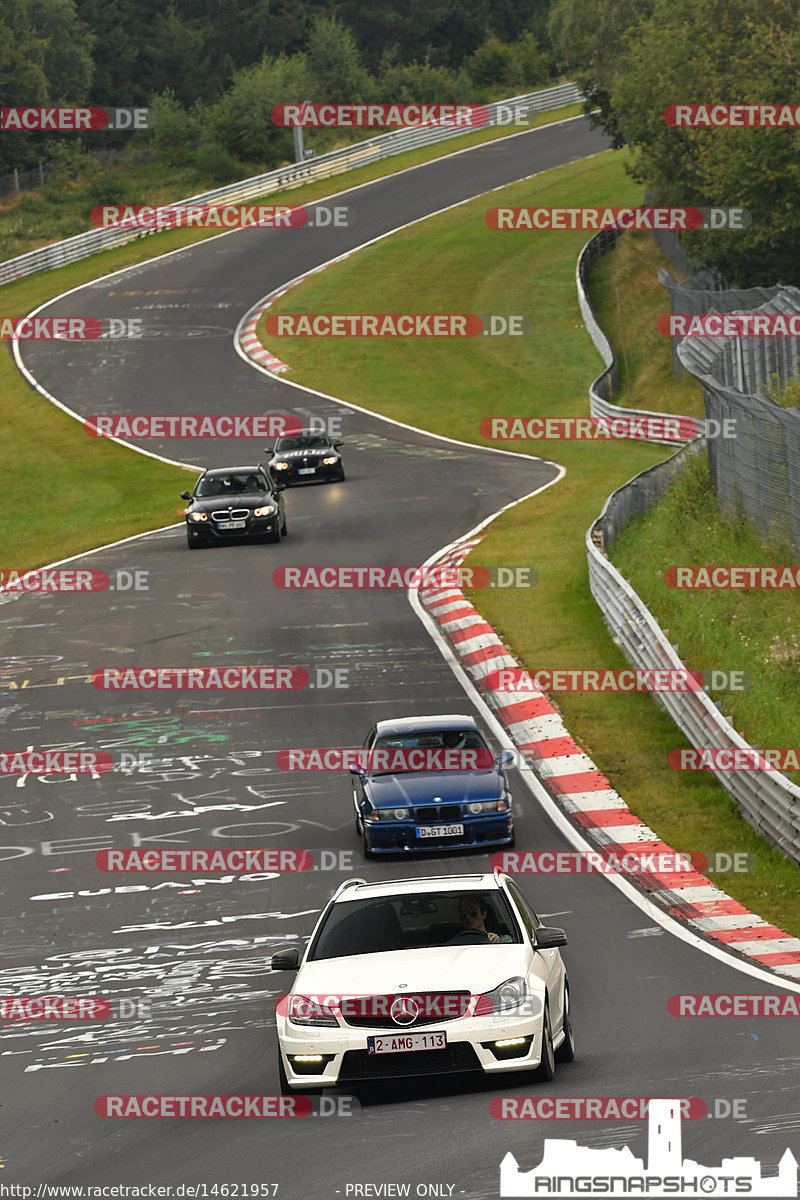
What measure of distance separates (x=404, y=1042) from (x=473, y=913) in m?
1.37

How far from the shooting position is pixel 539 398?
174 ft

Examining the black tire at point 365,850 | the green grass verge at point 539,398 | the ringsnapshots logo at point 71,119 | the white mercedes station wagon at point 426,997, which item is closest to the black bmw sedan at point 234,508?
the green grass verge at point 539,398

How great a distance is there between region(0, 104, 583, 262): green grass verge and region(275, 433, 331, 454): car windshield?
3399cm

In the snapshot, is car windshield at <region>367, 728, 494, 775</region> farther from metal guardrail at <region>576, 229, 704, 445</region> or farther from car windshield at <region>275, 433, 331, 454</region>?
car windshield at <region>275, 433, 331, 454</region>

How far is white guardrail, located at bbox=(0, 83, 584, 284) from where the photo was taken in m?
72.8

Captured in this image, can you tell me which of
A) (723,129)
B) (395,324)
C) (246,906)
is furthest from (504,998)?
(395,324)

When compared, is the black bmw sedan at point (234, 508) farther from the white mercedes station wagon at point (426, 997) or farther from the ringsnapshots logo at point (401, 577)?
the white mercedes station wagon at point (426, 997)

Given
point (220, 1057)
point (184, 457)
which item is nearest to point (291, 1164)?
point (220, 1057)

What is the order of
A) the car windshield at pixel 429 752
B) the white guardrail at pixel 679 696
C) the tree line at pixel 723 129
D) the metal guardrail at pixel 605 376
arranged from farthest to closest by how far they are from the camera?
1. the metal guardrail at pixel 605 376
2. the tree line at pixel 723 129
3. the car windshield at pixel 429 752
4. the white guardrail at pixel 679 696

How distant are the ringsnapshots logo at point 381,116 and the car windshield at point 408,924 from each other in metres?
75.3

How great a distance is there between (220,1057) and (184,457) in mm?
36404

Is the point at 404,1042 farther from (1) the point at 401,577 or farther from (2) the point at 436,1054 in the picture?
(1) the point at 401,577

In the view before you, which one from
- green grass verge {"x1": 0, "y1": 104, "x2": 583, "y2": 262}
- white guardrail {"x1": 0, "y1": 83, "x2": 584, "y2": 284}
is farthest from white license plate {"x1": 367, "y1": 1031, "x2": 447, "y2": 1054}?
green grass verge {"x1": 0, "y1": 104, "x2": 583, "y2": 262}

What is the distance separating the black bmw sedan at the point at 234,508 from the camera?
34000mm
